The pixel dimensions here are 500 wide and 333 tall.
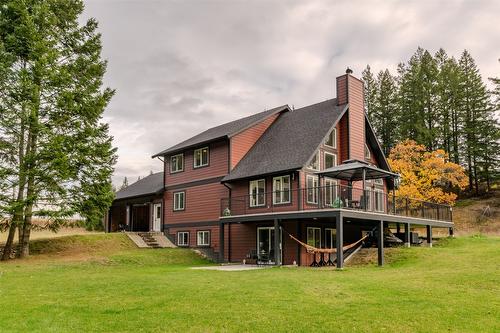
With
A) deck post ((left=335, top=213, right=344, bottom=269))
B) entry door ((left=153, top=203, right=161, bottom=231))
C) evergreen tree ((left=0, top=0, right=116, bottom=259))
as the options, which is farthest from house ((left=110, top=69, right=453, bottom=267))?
evergreen tree ((left=0, top=0, right=116, bottom=259))

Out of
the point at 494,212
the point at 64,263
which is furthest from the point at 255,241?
the point at 494,212

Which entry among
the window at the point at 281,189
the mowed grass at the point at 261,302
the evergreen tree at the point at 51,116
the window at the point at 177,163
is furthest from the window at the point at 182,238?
the mowed grass at the point at 261,302

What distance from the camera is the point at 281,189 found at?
2128cm

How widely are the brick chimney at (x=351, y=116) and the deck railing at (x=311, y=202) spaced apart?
213cm

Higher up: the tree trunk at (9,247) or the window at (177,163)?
the window at (177,163)

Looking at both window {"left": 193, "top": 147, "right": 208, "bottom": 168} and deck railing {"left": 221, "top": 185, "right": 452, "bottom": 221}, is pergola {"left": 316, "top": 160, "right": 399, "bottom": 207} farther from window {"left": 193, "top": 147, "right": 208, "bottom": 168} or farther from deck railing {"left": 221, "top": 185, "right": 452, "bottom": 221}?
window {"left": 193, "top": 147, "right": 208, "bottom": 168}

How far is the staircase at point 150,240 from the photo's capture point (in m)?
26.1

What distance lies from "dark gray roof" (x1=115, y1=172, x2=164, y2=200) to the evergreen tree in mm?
6974

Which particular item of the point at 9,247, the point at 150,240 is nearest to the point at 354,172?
the point at 150,240

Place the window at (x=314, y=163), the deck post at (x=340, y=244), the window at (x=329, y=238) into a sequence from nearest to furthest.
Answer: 1. the deck post at (x=340, y=244)
2. the window at (x=314, y=163)
3. the window at (x=329, y=238)

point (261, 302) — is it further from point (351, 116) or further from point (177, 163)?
point (177, 163)

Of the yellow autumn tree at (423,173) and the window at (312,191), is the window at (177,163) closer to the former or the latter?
the window at (312,191)

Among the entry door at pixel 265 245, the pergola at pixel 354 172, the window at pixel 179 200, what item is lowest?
the entry door at pixel 265 245

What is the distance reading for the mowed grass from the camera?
815 cm
